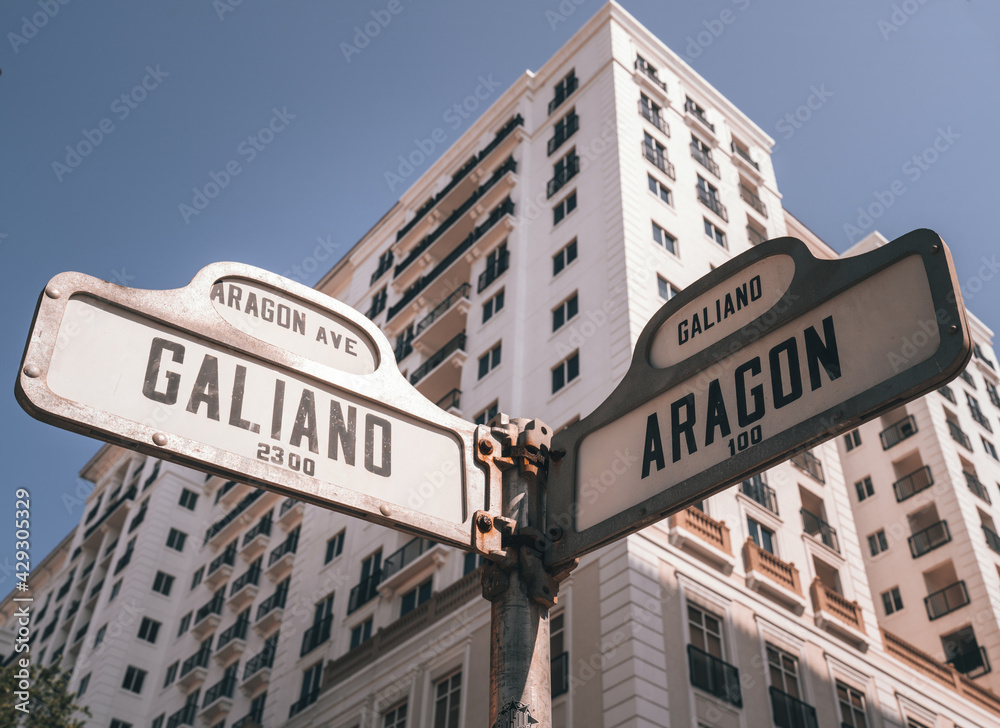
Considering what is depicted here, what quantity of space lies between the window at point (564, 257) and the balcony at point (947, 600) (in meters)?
17.5

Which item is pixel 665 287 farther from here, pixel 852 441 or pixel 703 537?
pixel 852 441

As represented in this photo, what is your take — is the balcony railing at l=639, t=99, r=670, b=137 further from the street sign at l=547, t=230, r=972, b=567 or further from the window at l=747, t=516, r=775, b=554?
the street sign at l=547, t=230, r=972, b=567

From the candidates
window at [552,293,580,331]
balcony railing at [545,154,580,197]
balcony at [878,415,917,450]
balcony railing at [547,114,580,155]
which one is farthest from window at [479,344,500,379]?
balcony at [878,415,917,450]

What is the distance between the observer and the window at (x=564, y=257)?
100 feet

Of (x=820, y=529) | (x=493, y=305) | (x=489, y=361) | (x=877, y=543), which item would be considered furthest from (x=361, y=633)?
(x=877, y=543)

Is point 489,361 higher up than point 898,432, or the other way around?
point 898,432

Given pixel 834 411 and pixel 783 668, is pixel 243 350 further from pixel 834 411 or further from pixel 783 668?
pixel 783 668

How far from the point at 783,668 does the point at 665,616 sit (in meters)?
3.80

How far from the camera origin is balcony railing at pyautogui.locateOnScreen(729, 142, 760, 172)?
130ft

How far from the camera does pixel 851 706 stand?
23.3m

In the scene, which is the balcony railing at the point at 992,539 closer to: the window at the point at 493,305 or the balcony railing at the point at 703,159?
the balcony railing at the point at 703,159

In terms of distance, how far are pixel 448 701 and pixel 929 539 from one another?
21.2 m

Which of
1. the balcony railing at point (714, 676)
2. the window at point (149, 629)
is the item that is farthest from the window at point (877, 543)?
the window at point (149, 629)

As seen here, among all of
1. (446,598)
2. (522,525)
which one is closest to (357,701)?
(446,598)
